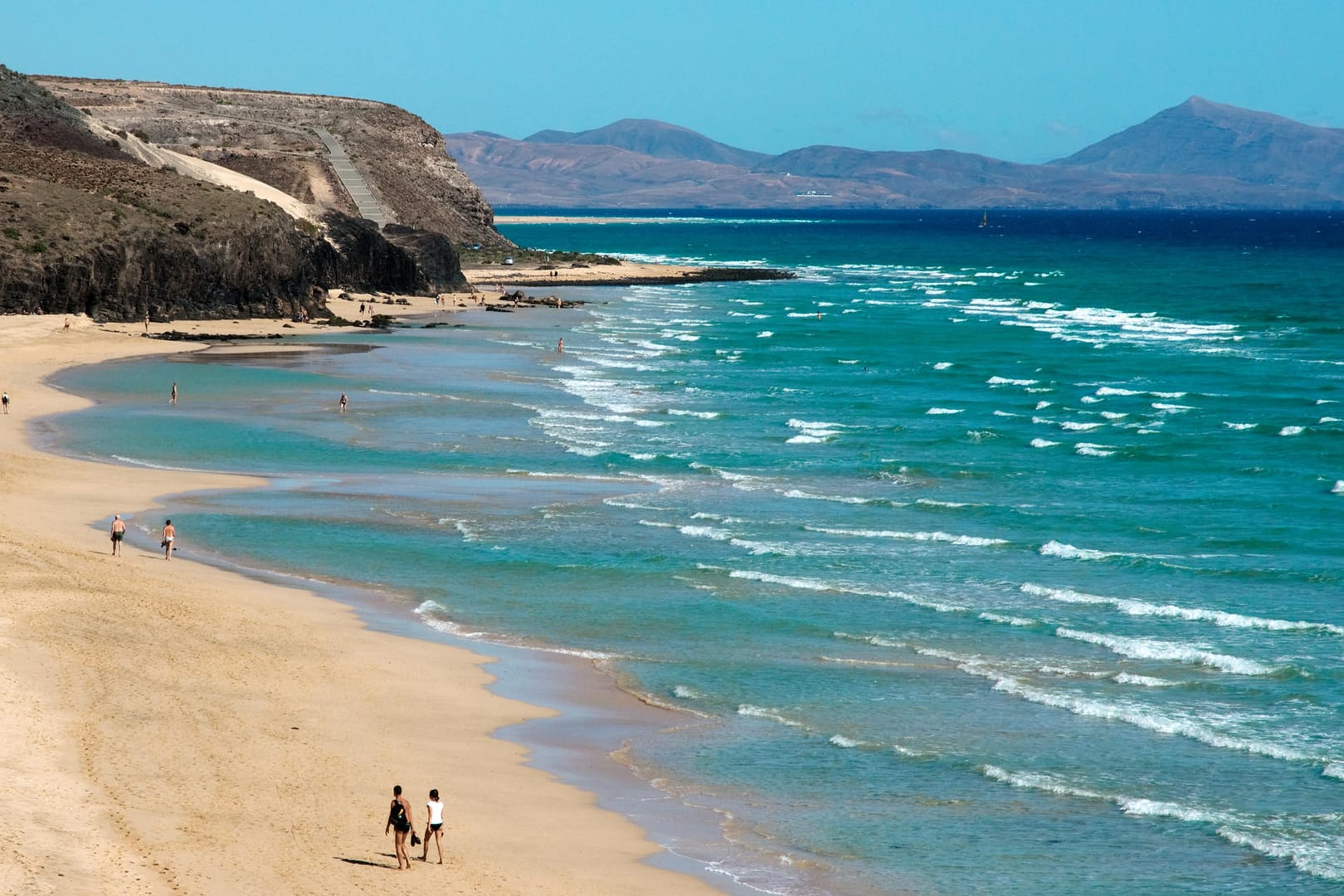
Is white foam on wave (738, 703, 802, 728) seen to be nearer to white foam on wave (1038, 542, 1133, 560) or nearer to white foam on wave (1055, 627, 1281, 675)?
white foam on wave (1055, 627, 1281, 675)

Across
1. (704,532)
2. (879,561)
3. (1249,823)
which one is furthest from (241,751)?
(704,532)

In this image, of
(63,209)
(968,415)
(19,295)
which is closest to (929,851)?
(968,415)

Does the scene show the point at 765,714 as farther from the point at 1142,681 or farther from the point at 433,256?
the point at 433,256

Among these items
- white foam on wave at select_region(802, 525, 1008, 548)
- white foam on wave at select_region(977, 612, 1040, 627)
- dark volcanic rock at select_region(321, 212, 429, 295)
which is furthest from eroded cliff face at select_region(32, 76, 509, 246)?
white foam on wave at select_region(977, 612, 1040, 627)

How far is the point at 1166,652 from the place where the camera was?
2991cm

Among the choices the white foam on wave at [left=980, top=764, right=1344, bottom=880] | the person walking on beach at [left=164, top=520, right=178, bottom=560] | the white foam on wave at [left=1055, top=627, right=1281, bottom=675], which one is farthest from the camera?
the person walking on beach at [left=164, top=520, right=178, bottom=560]

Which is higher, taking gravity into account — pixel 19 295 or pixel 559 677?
pixel 19 295

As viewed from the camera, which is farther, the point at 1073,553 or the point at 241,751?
the point at 1073,553

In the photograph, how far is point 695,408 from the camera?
206 ft

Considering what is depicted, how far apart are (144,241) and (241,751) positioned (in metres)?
69.4

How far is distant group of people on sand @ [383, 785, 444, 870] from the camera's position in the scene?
19.2 metres

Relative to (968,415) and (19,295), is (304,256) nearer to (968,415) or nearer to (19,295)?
(19,295)

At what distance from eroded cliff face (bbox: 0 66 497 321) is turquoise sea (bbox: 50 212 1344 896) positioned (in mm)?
→ 12159

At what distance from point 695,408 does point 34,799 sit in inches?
1755
